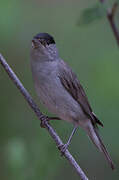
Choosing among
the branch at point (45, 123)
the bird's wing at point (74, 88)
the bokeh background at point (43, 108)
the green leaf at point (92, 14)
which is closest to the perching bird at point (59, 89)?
the bird's wing at point (74, 88)

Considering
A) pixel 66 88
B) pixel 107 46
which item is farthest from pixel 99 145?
pixel 107 46

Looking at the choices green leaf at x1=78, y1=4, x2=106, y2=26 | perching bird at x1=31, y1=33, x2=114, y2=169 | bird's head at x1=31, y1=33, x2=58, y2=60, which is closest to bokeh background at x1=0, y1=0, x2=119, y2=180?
green leaf at x1=78, y1=4, x2=106, y2=26

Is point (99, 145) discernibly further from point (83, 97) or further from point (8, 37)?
point (8, 37)

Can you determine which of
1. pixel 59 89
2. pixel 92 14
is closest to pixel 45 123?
pixel 59 89

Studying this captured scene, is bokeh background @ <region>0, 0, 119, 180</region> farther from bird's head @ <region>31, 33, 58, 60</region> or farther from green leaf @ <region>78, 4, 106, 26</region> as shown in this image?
bird's head @ <region>31, 33, 58, 60</region>

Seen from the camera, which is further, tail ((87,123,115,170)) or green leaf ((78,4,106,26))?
tail ((87,123,115,170))

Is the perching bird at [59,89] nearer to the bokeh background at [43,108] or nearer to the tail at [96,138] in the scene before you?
the tail at [96,138]
